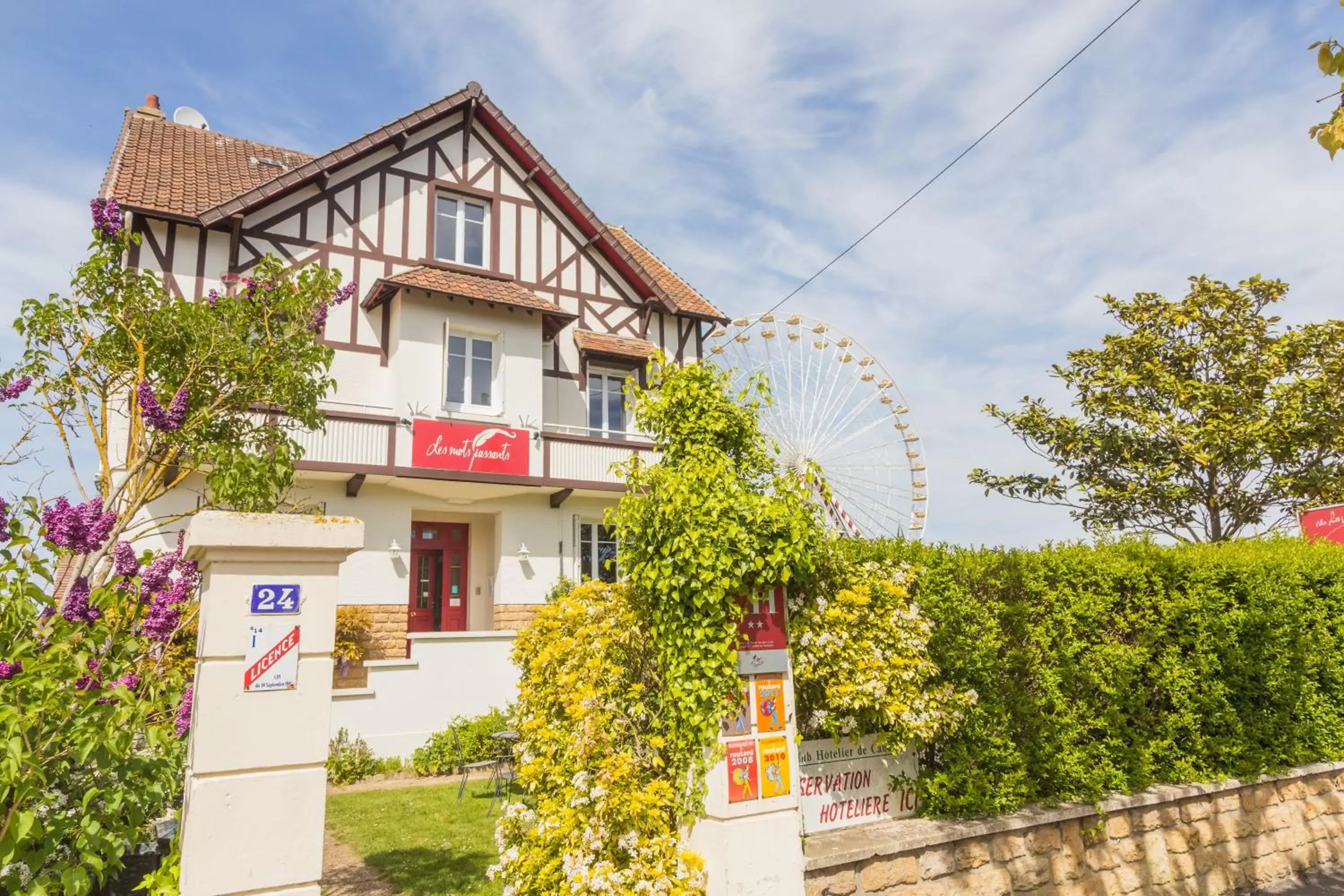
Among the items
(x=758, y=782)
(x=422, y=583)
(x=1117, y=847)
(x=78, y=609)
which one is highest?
(x=422, y=583)

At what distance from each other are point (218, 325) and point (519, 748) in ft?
11.9

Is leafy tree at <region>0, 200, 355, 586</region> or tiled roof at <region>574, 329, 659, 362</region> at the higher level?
tiled roof at <region>574, 329, 659, 362</region>

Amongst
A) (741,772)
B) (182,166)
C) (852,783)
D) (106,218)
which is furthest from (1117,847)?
(182,166)

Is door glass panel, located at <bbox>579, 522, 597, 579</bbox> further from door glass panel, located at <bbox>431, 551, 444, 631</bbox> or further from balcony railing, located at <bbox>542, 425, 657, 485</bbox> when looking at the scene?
door glass panel, located at <bbox>431, 551, 444, 631</bbox>

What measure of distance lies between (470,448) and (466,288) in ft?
9.37

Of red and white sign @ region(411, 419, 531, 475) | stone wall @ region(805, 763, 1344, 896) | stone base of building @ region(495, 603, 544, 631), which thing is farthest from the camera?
stone base of building @ region(495, 603, 544, 631)

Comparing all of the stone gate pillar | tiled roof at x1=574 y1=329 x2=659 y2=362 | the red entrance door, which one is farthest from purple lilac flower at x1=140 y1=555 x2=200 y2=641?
tiled roof at x1=574 y1=329 x2=659 y2=362

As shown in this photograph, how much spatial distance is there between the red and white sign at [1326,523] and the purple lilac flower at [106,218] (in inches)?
520

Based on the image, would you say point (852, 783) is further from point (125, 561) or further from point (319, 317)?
point (319, 317)

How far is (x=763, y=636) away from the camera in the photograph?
5.05m

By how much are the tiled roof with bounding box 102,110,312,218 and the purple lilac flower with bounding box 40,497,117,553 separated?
977cm

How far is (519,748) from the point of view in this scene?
582 centimetres

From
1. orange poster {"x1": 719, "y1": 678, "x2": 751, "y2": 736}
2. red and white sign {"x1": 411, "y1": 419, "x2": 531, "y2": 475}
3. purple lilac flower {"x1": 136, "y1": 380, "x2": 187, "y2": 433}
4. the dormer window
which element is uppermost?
the dormer window

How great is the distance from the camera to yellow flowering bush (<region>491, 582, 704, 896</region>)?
15.4 feet
